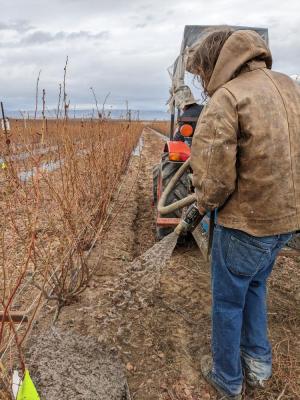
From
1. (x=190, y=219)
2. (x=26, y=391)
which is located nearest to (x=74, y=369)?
(x=26, y=391)

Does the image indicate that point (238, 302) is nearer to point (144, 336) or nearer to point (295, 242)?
point (144, 336)

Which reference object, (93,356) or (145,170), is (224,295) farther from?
(145,170)

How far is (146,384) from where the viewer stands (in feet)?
6.61

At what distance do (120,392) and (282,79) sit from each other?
1.67m

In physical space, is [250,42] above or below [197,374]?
above

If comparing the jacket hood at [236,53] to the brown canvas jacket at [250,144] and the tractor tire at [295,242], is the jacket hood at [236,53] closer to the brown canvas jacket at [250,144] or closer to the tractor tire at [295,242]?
the brown canvas jacket at [250,144]

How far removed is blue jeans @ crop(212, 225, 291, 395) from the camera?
1706mm

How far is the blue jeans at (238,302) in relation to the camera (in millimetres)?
1706

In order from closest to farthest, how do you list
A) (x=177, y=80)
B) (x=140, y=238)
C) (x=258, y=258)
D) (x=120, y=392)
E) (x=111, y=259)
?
(x=258, y=258), (x=120, y=392), (x=111, y=259), (x=140, y=238), (x=177, y=80)

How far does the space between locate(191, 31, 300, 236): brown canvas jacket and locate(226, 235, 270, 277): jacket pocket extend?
0.08 m

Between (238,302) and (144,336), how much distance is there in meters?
0.85

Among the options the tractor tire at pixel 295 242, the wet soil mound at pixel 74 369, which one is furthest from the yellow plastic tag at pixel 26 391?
the tractor tire at pixel 295 242

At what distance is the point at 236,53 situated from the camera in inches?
62.8

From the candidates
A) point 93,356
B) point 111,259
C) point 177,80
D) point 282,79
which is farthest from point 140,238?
point 282,79
